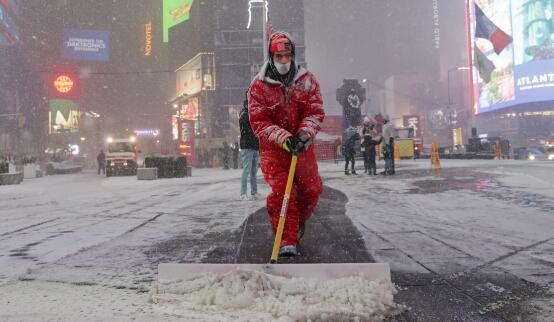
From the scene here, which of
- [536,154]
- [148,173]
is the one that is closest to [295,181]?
[148,173]

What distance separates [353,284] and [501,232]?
Answer: 8.74 feet

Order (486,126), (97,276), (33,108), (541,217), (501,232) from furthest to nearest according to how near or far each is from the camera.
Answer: (486,126) → (33,108) → (541,217) → (501,232) → (97,276)

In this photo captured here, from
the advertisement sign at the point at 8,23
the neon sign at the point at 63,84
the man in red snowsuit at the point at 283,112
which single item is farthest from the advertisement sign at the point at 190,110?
the man in red snowsuit at the point at 283,112

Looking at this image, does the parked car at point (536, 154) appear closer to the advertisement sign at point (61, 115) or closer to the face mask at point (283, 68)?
the face mask at point (283, 68)

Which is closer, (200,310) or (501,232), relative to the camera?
(200,310)

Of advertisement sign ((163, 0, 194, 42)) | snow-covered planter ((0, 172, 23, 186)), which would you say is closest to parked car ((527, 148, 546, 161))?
snow-covered planter ((0, 172, 23, 186))

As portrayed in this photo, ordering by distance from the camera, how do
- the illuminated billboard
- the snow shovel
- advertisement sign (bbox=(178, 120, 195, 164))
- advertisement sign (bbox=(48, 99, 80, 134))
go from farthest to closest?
1. advertisement sign (bbox=(48, 99, 80, 134))
2. the illuminated billboard
3. advertisement sign (bbox=(178, 120, 195, 164))
4. the snow shovel

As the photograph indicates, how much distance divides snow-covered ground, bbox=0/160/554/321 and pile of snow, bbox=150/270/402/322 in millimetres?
114

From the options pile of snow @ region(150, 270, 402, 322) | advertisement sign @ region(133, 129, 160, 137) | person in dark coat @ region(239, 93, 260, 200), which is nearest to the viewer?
pile of snow @ region(150, 270, 402, 322)

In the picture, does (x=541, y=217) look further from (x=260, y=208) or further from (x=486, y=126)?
(x=486, y=126)

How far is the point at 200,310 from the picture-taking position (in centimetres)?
229

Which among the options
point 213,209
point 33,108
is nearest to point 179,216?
point 213,209

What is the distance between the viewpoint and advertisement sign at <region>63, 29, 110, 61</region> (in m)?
67.6

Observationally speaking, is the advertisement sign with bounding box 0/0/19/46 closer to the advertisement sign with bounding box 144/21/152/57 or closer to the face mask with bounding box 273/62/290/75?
the advertisement sign with bounding box 144/21/152/57
